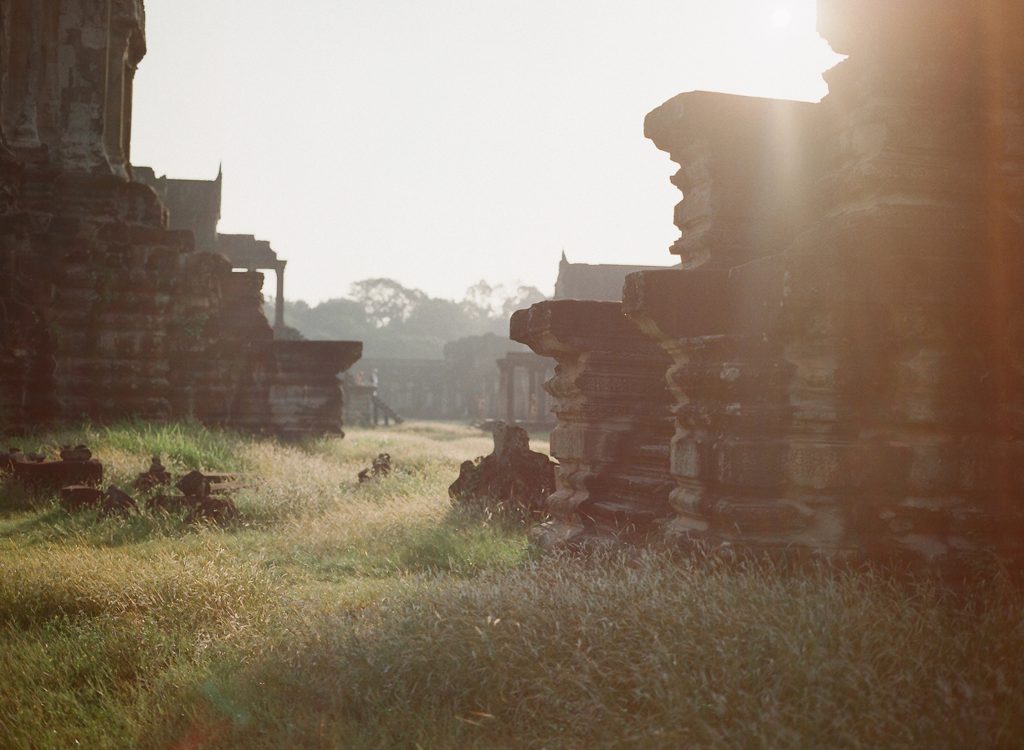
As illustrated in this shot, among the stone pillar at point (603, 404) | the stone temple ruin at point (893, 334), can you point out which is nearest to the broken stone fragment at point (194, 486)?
the stone pillar at point (603, 404)

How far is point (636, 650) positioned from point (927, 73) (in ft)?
10.6

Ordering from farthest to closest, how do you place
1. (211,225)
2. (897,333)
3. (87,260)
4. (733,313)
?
1. (211,225)
2. (87,260)
3. (733,313)
4. (897,333)

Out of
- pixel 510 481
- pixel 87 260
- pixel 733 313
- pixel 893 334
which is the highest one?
pixel 87 260

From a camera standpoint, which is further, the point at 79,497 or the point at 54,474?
the point at 54,474

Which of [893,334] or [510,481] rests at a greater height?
[893,334]

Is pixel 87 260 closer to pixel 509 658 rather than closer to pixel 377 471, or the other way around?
pixel 377 471

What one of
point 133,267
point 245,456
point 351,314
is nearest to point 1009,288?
point 245,456

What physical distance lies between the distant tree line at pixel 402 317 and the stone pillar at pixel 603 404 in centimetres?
8046

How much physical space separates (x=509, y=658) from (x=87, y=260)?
12.8 m

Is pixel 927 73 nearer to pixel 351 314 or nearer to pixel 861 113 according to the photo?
pixel 861 113

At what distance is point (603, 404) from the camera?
22.0 ft

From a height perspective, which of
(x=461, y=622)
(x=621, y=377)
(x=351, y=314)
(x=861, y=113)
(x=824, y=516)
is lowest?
(x=461, y=622)

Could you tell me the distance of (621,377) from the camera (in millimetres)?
6703

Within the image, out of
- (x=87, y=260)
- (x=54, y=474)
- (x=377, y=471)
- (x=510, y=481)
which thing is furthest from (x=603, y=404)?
(x=87, y=260)
